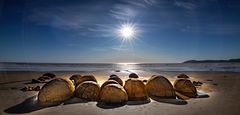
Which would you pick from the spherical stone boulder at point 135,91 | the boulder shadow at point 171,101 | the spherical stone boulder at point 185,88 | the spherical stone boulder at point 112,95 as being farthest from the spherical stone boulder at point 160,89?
the spherical stone boulder at point 112,95

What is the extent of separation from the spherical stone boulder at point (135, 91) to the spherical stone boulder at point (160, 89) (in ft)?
1.45

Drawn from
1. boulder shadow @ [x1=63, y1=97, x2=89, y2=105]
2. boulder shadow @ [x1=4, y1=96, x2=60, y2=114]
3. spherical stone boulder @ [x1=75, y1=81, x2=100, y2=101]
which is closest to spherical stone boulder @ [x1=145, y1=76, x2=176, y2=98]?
spherical stone boulder @ [x1=75, y1=81, x2=100, y2=101]

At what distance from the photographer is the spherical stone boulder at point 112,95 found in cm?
809

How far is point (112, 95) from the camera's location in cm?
809

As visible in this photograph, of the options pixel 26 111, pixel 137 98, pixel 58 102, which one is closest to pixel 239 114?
pixel 137 98

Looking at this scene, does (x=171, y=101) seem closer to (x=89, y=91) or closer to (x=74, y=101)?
(x=89, y=91)

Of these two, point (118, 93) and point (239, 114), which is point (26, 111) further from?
point (239, 114)

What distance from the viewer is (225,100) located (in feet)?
30.8

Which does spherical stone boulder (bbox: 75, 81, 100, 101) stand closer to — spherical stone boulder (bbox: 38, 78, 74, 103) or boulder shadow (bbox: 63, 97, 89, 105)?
boulder shadow (bbox: 63, 97, 89, 105)

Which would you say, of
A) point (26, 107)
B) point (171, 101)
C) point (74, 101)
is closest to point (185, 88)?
point (171, 101)

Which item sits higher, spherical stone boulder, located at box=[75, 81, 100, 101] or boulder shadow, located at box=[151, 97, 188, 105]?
spherical stone boulder, located at box=[75, 81, 100, 101]

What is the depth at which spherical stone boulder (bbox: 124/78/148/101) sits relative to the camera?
8881 mm

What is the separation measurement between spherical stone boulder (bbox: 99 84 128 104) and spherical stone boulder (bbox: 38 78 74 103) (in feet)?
4.69

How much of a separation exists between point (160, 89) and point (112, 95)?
92.1 inches
